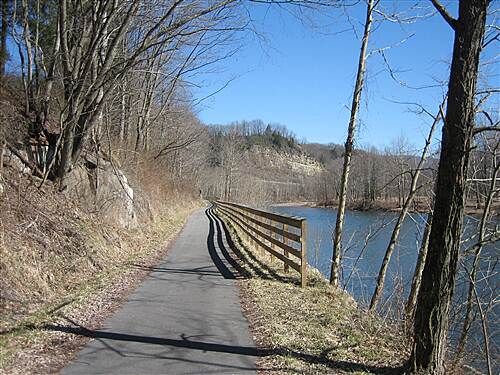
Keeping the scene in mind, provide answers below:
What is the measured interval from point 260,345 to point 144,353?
1358 mm

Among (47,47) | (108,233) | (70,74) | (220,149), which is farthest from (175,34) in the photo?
(220,149)

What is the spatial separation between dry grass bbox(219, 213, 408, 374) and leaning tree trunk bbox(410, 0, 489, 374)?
→ 2.24 ft

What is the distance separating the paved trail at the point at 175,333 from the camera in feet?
15.1

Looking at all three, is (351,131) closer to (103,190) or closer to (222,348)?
(222,348)

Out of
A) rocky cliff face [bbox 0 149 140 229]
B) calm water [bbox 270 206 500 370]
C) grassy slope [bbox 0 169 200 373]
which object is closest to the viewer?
grassy slope [bbox 0 169 200 373]

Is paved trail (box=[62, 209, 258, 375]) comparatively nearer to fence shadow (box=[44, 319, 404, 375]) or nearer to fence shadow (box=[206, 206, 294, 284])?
fence shadow (box=[44, 319, 404, 375])

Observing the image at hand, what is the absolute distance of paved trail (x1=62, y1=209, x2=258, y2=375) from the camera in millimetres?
4594

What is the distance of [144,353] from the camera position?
193 inches

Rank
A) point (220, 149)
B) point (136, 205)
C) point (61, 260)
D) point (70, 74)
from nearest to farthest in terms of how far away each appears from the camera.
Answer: point (61, 260) < point (70, 74) < point (136, 205) < point (220, 149)

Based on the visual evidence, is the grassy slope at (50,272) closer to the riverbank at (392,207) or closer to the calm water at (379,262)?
the calm water at (379,262)

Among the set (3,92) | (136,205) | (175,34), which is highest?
(175,34)

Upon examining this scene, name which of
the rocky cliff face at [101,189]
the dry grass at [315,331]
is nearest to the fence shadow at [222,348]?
the dry grass at [315,331]

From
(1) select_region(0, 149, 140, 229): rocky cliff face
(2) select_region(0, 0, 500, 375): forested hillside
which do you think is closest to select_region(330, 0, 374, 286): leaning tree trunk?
(2) select_region(0, 0, 500, 375): forested hillside

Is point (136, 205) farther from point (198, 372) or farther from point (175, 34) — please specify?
point (198, 372)
